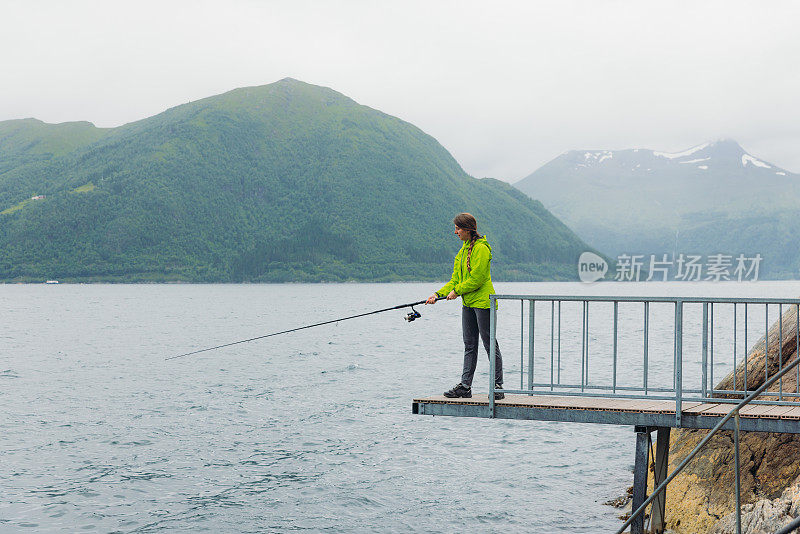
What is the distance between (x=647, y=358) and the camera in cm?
819

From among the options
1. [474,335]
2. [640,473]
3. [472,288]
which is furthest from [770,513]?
[472,288]

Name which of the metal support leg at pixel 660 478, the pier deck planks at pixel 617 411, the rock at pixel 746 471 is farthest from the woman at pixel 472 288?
the rock at pixel 746 471

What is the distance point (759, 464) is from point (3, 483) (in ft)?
41.9

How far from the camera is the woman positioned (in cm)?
883

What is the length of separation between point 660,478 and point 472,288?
3828mm

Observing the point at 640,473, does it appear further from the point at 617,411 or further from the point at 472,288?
the point at 472,288

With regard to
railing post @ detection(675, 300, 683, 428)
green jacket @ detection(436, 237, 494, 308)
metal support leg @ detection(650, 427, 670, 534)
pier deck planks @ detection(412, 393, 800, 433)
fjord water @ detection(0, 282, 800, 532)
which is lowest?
fjord water @ detection(0, 282, 800, 532)

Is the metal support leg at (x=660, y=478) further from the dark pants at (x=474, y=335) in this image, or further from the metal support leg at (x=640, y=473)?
the dark pants at (x=474, y=335)

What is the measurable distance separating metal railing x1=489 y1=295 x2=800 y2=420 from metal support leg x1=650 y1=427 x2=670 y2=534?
0.73 m

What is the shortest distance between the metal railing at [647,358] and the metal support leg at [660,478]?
0.73 metres

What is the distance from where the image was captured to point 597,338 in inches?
2190

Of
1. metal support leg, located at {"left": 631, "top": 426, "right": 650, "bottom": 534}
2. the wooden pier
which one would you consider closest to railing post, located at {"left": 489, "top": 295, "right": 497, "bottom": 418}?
the wooden pier

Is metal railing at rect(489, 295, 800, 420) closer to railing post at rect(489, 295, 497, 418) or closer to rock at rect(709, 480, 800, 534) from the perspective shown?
railing post at rect(489, 295, 497, 418)

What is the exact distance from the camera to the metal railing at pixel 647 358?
26.5 ft
